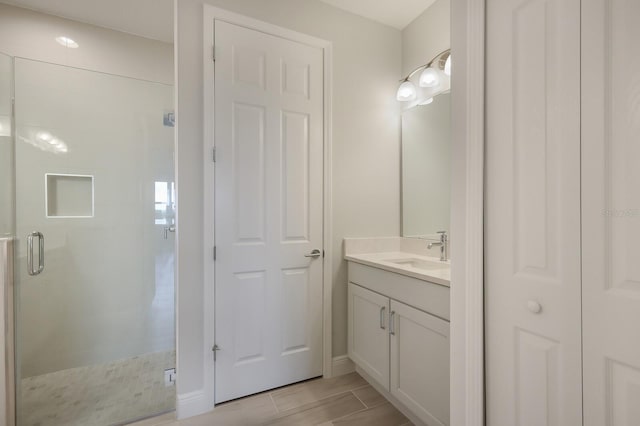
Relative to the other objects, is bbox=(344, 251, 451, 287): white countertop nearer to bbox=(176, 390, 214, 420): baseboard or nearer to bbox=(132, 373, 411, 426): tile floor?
bbox=(132, 373, 411, 426): tile floor

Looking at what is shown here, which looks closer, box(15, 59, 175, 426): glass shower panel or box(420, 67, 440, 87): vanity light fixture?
box(15, 59, 175, 426): glass shower panel

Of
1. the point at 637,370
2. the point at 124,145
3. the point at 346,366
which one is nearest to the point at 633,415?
the point at 637,370

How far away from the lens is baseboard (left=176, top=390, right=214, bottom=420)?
1.64m

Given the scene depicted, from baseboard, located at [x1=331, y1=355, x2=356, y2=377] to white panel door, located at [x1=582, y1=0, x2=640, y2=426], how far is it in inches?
61.1

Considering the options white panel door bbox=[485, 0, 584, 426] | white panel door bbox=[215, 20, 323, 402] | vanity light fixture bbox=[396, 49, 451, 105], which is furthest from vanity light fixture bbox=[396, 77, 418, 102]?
white panel door bbox=[485, 0, 584, 426]

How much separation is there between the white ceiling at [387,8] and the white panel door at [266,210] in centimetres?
45

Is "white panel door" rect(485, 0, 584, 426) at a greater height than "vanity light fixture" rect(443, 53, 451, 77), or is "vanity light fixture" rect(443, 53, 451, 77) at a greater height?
"vanity light fixture" rect(443, 53, 451, 77)

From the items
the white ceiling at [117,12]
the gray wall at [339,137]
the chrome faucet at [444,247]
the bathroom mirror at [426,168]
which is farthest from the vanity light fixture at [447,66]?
the white ceiling at [117,12]

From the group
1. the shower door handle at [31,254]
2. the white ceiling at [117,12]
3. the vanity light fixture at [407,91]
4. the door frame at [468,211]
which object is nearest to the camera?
the door frame at [468,211]

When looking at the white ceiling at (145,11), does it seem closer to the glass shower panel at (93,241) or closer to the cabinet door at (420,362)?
the glass shower panel at (93,241)

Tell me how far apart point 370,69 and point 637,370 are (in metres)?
2.25

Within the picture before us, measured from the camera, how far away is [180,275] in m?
1.68

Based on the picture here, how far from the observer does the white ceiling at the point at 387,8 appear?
209 cm

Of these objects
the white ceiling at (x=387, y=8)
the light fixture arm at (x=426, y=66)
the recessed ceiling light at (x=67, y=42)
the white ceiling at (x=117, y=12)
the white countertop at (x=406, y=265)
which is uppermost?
the white ceiling at (x=387, y=8)
